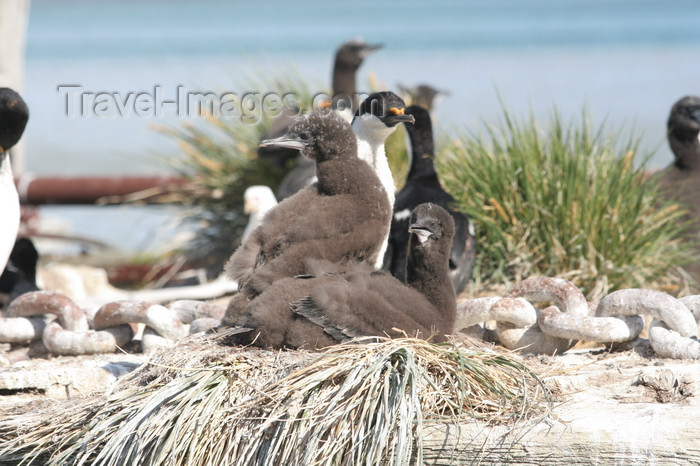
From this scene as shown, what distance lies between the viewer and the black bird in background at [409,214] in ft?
16.2

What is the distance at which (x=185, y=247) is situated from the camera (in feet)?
28.1

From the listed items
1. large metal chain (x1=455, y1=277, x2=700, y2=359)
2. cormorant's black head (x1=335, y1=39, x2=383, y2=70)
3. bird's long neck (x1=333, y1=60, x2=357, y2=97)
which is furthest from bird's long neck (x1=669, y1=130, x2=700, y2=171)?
cormorant's black head (x1=335, y1=39, x2=383, y2=70)

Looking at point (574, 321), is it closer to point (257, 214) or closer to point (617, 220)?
point (617, 220)

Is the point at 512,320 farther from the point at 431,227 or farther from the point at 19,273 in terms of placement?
the point at 19,273

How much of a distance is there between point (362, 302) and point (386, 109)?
1.74 metres

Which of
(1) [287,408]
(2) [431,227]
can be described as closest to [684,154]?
(2) [431,227]

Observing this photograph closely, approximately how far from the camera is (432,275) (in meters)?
3.51

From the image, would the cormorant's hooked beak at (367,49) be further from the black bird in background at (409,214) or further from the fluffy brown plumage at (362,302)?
the fluffy brown plumage at (362,302)

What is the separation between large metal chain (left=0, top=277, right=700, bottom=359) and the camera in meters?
3.68

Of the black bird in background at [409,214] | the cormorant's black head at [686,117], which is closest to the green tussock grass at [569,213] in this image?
the black bird in background at [409,214]

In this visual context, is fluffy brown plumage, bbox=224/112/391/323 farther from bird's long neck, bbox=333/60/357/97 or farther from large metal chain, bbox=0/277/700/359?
bird's long neck, bbox=333/60/357/97

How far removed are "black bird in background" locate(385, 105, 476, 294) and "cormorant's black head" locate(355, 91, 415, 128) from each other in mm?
614

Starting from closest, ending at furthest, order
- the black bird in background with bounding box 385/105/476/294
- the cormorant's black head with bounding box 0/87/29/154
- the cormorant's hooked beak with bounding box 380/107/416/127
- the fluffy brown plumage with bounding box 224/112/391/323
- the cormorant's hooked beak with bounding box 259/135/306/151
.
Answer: the fluffy brown plumage with bounding box 224/112/391/323 < the cormorant's hooked beak with bounding box 259/135/306/151 < the cormorant's black head with bounding box 0/87/29/154 < the cormorant's hooked beak with bounding box 380/107/416/127 < the black bird in background with bounding box 385/105/476/294

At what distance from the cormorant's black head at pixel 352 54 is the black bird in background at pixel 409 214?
2.39m
